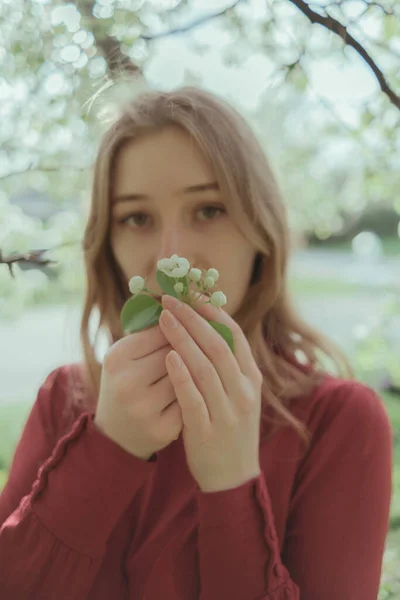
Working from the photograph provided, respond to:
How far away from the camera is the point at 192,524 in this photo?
0.67 metres

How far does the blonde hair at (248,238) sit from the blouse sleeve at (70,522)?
222 millimetres

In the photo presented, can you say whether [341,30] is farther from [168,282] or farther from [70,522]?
[70,522]

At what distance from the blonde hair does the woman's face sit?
14mm

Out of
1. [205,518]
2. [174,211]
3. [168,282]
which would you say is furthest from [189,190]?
[205,518]

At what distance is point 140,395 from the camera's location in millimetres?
569

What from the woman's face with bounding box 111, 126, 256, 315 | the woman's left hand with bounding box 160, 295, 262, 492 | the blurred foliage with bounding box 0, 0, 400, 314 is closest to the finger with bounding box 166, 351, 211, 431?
the woman's left hand with bounding box 160, 295, 262, 492

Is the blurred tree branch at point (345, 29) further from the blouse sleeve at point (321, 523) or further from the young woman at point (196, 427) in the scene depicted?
the blouse sleeve at point (321, 523)

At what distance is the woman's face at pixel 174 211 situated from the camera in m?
0.67

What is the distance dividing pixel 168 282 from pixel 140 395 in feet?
0.37

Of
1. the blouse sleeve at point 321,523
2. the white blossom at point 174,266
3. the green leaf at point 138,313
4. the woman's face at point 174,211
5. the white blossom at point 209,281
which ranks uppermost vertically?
the woman's face at point 174,211

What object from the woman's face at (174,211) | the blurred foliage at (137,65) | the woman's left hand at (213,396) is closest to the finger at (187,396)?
the woman's left hand at (213,396)

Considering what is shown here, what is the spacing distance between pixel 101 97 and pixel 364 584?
0.60 m

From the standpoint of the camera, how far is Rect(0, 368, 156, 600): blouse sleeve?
58 cm

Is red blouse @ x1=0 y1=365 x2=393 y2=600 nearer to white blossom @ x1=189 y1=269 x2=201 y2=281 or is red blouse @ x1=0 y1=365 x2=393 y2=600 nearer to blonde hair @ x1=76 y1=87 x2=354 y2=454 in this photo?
blonde hair @ x1=76 y1=87 x2=354 y2=454
